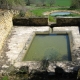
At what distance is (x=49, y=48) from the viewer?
10398mm

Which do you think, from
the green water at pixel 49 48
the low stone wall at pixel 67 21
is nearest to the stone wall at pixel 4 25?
the green water at pixel 49 48

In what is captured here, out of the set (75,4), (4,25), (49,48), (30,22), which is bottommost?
(75,4)

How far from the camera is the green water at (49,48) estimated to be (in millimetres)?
9219

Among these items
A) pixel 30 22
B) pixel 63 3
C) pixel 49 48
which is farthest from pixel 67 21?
pixel 63 3

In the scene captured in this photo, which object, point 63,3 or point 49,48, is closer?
point 49,48

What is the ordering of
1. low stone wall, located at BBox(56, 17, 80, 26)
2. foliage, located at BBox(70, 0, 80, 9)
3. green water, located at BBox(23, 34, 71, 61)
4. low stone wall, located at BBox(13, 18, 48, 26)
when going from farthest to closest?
foliage, located at BBox(70, 0, 80, 9), low stone wall, located at BBox(13, 18, 48, 26), low stone wall, located at BBox(56, 17, 80, 26), green water, located at BBox(23, 34, 71, 61)

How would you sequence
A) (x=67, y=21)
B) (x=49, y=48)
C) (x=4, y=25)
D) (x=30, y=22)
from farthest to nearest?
(x=30, y=22) → (x=67, y=21) → (x=4, y=25) → (x=49, y=48)

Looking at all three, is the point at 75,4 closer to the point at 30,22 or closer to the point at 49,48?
the point at 30,22

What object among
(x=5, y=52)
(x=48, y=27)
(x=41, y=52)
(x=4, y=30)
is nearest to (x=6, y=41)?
(x=4, y=30)

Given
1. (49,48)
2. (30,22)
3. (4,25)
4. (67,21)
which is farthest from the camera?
(30,22)

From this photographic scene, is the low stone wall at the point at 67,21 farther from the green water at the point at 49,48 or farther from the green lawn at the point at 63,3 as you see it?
the green lawn at the point at 63,3

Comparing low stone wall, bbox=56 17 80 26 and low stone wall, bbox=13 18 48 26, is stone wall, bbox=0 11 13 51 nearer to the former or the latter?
low stone wall, bbox=13 18 48 26

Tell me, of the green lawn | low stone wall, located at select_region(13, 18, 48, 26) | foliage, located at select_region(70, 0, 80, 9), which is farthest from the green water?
the green lawn

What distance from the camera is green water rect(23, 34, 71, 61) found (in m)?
9.22
